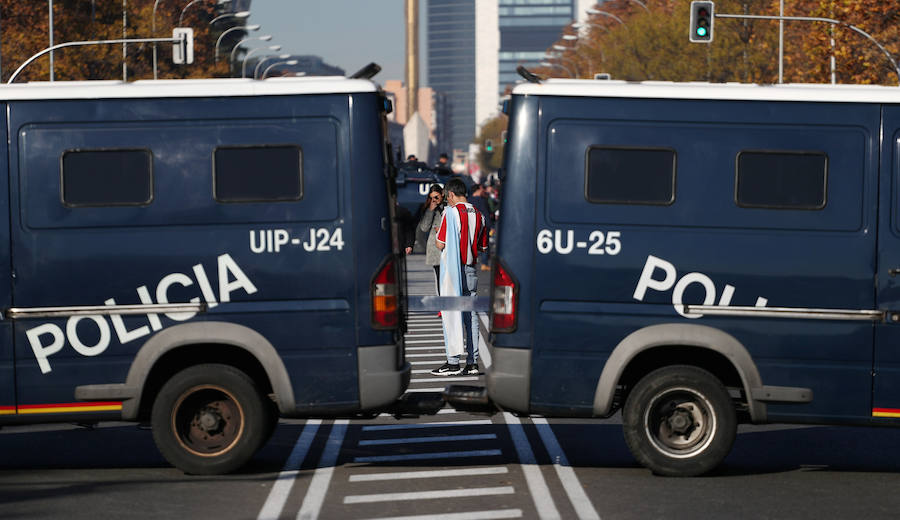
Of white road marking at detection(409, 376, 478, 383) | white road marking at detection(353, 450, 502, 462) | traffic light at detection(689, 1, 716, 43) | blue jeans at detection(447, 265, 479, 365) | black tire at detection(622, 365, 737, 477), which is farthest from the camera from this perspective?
traffic light at detection(689, 1, 716, 43)

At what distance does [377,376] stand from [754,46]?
169ft

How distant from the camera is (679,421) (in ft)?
29.5

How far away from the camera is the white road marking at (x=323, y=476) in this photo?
8086 millimetres

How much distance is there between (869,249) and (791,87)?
1.13 m

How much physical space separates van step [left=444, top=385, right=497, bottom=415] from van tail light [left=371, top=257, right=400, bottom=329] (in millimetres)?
659

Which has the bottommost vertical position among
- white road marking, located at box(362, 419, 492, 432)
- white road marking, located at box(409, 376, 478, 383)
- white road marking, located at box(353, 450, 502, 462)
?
white road marking, located at box(409, 376, 478, 383)

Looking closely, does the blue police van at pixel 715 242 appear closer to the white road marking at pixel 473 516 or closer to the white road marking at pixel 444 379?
the white road marking at pixel 473 516

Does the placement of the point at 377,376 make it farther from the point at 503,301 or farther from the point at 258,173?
the point at 258,173

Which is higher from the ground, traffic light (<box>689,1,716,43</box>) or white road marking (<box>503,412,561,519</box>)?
traffic light (<box>689,1,716,43</box>)

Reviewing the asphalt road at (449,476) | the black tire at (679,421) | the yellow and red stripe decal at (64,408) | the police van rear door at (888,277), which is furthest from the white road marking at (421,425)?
the police van rear door at (888,277)

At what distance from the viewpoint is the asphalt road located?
26.7 ft

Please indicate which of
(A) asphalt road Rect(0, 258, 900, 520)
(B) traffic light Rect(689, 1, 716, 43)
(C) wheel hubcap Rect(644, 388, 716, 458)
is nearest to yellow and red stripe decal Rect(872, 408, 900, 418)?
(A) asphalt road Rect(0, 258, 900, 520)

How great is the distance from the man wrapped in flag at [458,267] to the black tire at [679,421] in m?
5.21

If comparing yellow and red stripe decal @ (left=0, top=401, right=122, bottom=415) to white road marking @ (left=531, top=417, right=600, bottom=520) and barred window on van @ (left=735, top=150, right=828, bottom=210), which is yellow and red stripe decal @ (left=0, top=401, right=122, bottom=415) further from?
barred window on van @ (left=735, top=150, right=828, bottom=210)
